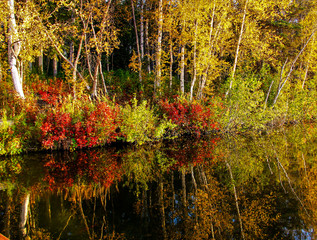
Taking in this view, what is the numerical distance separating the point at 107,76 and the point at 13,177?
10775 millimetres

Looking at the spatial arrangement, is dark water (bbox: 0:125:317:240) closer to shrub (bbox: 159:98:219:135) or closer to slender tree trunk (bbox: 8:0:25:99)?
shrub (bbox: 159:98:219:135)

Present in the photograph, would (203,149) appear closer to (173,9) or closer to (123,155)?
(123,155)

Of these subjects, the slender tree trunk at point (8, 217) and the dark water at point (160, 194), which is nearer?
the slender tree trunk at point (8, 217)

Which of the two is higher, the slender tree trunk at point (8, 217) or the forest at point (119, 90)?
the forest at point (119, 90)

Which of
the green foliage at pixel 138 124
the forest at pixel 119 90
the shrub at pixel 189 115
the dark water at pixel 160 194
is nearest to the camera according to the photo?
the dark water at pixel 160 194

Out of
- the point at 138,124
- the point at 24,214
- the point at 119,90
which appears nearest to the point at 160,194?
the point at 24,214

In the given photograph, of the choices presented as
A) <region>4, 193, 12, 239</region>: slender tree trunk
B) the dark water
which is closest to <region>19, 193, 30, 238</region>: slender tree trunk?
the dark water

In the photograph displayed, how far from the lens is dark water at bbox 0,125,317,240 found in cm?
385

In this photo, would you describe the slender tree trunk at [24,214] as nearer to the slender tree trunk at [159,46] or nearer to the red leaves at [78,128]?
the red leaves at [78,128]

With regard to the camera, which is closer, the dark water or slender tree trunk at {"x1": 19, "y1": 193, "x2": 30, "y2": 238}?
slender tree trunk at {"x1": 19, "y1": 193, "x2": 30, "y2": 238}

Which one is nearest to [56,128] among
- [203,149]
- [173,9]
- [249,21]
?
[203,149]

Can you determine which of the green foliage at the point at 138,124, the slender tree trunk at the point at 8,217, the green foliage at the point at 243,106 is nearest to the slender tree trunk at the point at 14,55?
the green foliage at the point at 138,124

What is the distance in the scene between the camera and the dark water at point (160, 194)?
3850mm

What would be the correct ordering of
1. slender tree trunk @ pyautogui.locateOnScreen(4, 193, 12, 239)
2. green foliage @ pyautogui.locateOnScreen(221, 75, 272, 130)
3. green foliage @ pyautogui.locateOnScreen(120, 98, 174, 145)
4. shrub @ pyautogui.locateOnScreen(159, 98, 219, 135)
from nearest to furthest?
1. slender tree trunk @ pyautogui.locateOnScreen(4, 193, 12, 239)
2. green foliage @ pyautogui.locateOnScreen(120, 98, 174, 145)
3. shrub @ pyautogui.locateOnScreen(159, 98, 219, 135)
4. green foliage @ pyautogui.locateOnScreen(221, 75, 272, 130)
